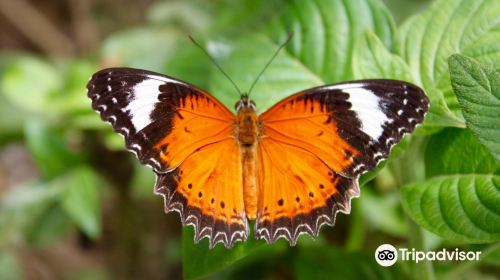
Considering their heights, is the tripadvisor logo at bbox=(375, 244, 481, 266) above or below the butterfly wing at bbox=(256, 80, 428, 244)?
below

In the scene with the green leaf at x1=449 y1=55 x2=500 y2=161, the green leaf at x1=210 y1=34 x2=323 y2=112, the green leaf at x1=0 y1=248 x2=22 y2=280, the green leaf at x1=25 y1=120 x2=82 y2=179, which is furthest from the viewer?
the green leaf at x1=0 y1=248 x2=22 y2=280

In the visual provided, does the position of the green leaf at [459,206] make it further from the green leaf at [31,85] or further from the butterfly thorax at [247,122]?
the green leaf at [31,85]

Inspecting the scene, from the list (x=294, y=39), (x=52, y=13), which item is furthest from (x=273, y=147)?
(x=52, y=13)

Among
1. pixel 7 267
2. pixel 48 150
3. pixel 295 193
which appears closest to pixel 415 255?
pixel 295 193

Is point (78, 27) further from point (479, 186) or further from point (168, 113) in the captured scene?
point (479, 186)

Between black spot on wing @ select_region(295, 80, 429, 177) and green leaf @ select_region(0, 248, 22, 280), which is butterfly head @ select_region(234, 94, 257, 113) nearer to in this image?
black spot on wing @ select_region(295, 80, 429, 177)

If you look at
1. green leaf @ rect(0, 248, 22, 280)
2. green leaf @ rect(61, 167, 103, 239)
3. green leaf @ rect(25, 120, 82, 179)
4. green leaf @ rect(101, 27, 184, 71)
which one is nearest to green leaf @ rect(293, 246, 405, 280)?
green leaf @ rect(61, 167, 103, 239)
